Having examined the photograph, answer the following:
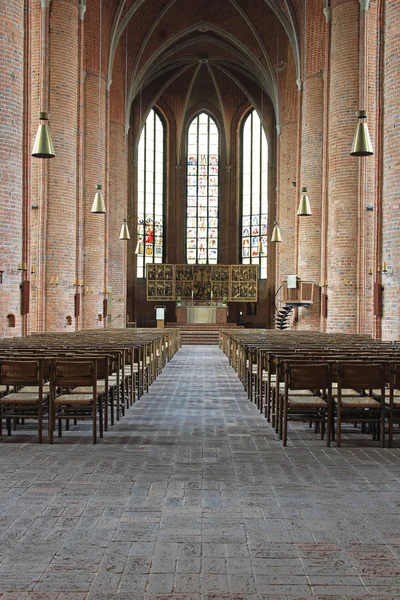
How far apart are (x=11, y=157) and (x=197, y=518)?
10062 millimetres

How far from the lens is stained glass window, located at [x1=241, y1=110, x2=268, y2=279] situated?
123 ft

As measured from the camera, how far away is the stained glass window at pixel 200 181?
128 ft

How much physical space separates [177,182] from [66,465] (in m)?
34.5

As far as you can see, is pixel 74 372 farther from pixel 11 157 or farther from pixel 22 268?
pixel 11 157

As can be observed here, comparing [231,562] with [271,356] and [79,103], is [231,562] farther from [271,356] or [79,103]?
[79,103]

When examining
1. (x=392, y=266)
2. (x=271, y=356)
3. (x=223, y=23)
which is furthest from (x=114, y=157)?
(x=271, y=356)

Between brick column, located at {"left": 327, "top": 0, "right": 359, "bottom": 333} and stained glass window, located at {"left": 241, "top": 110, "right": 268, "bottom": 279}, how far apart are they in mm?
19220

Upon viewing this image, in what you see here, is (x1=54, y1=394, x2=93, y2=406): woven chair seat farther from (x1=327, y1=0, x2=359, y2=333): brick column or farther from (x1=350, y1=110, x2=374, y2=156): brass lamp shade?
(x1=327, y1=0, x2=359, y2=333): brick column

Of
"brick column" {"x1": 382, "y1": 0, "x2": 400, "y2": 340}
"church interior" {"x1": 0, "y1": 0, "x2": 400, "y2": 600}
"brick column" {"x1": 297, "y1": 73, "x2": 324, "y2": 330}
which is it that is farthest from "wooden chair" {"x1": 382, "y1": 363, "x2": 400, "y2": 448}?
"brick column" {"x1": 297, "y1": 73, "x2": 324, "y2": 330}

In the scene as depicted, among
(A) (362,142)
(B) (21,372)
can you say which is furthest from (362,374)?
(A) (362,142)

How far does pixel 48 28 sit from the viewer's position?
17609 millimetres

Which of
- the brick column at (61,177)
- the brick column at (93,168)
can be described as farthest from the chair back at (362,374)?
the brick column at (93,168)

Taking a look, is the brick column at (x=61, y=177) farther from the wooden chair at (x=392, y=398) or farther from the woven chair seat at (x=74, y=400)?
the wooden chair at (x=392, y=398)

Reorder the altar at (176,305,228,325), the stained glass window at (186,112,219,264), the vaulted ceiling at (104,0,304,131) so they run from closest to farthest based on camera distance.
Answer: the vaulted ceiling at (104,0,304,131) < the altar at (176,305,228,325) < the stained glass window at (186,112,219,264)
